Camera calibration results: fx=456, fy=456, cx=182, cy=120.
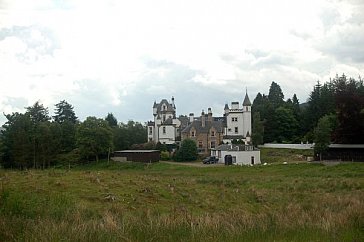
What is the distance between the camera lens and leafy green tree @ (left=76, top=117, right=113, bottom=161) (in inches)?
3214

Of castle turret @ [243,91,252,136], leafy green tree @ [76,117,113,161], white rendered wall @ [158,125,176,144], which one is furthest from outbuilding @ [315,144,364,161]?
leafy green tree @ [76,117,113,161]

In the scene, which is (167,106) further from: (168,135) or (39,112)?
(39,112)

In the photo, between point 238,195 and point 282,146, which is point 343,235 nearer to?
point 238,195

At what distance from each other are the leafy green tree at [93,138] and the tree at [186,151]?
12.8 metres

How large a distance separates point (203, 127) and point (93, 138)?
2529cm

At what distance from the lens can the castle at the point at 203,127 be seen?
96.1m

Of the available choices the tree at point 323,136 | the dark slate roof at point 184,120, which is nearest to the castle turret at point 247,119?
the dark slate roof at point 184,120

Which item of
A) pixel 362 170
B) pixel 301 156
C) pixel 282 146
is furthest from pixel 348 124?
pixel 282 146

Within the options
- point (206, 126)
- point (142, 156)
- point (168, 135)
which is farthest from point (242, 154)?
point (168, 135)

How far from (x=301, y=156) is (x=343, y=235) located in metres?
70.7

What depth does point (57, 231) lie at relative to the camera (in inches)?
401

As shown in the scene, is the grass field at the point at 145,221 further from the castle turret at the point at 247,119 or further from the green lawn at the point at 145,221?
the castle turret at the point at 247,119

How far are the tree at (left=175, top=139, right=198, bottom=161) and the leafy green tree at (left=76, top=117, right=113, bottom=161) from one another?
41.9 feet

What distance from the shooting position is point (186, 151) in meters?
84.3
